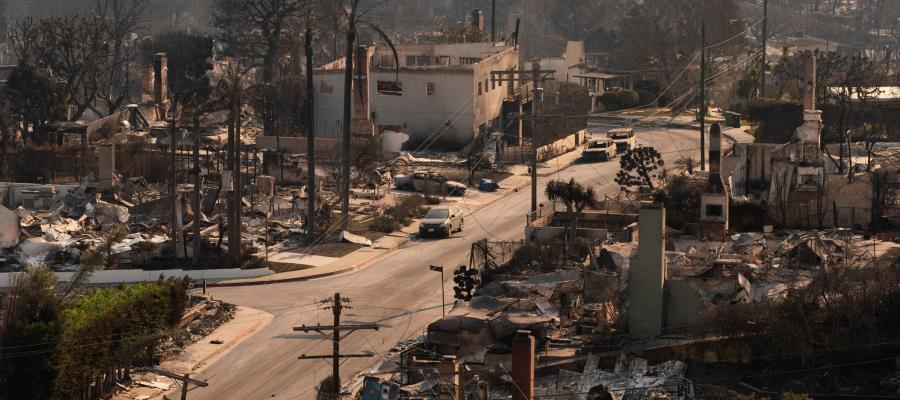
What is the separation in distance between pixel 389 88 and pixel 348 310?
36.4 meters

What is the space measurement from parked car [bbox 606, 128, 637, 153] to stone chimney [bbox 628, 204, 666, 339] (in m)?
38.2

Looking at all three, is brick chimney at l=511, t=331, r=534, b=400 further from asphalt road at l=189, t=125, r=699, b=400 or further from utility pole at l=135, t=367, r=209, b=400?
utility pole at l=135, t=367, r=209, b=400

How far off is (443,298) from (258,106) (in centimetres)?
4065

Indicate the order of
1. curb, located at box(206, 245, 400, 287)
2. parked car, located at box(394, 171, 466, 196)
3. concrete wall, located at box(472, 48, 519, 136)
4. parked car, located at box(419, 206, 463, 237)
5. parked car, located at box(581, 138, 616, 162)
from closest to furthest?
curb, located at box(206, 245, 400, 287)
parked car, located at box(419, 206, 463, 237)
parked car, located at box(394, 171, 466, 196)
parked car, located at box(581, 138, 616, 162)
concrete wall, located at box(472, 48, 519, 136)

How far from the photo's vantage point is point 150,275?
183 feet

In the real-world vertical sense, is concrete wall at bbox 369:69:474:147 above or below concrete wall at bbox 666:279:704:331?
above

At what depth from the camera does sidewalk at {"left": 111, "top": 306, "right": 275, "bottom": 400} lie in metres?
44.5

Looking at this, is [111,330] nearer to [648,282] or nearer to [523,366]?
[523,366]

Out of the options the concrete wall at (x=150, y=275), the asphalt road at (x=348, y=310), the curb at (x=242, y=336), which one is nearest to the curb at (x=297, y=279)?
the asphalt road at (x=348, y=310)

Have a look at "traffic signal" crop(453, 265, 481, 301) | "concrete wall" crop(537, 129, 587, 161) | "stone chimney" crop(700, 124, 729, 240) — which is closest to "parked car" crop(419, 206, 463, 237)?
"stone chimney" crop(700, 124, 729, 240)

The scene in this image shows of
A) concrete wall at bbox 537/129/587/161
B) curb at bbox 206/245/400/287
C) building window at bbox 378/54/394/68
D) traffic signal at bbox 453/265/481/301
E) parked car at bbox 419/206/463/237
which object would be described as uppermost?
building window at bbox 378/54/394/68

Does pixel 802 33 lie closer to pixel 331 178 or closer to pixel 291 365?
pixel 331 178

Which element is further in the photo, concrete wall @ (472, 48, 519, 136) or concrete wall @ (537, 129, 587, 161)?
concrete wall @ (472, 48, 519, 136)

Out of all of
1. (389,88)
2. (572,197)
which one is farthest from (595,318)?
(389,88)
